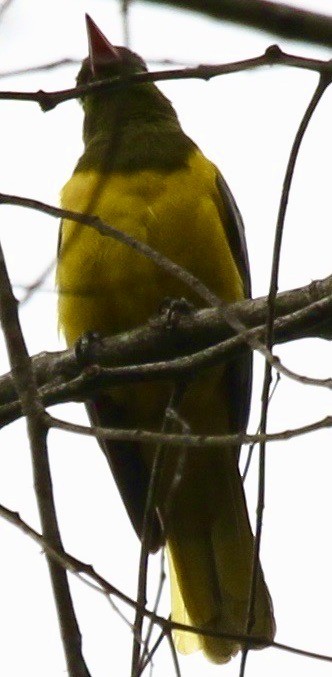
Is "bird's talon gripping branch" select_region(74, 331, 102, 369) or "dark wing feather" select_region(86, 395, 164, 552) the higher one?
"dark wing feather" select_region(86, 395, 164, 552)

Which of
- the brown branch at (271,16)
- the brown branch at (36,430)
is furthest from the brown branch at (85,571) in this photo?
the brown branch at (271,16)

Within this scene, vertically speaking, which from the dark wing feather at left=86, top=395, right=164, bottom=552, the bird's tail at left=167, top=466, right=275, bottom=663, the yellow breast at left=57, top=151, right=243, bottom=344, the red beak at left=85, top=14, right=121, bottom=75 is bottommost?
the bird's tail at left=167, top=466, right=275, bottom=663

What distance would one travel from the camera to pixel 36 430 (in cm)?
229

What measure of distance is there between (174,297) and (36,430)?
6.70 feet

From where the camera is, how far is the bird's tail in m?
4.47

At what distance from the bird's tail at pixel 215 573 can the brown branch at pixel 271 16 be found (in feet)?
11.2

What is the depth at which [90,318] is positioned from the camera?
4375mm

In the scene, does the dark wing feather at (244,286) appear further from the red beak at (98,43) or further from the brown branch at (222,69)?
the brown branch at (222,69)

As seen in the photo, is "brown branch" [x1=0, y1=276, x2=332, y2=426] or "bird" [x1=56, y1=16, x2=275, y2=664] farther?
"bird" [x1=56, y1=16, x2=275, y2=664]

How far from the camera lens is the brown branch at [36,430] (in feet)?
7.18

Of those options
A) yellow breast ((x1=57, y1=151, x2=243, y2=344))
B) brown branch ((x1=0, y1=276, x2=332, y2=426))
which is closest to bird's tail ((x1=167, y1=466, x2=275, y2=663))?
yellow breast ((x1=57, y1=151, x2=243, y2=344))

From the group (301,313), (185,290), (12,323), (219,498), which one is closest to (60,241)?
(185,290)

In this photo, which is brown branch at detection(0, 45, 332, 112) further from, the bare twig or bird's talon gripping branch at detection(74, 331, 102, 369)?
bird's talon gripping branch at detection(74, 331, 102, 369)

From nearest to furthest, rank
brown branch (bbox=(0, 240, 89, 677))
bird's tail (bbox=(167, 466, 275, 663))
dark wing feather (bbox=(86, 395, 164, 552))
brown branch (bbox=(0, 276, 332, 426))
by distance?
brown branch (bbox=(0, 240, 89, 677))
brown branch (bbox=(0, 276, 332, 426))
bird's tail (bbox=(167, 466, 275, 663))
dark wing feather (bbox=(86, 395, 164, 552))
